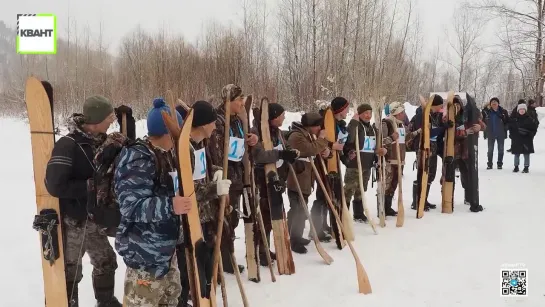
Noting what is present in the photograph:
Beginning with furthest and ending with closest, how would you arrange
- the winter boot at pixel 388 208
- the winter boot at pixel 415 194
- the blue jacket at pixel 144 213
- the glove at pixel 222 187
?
the winter boot at pixel 415 194
the winter boot at pixel 388 208
the glove at pixel 222 187
the blue jacket at pixel 144 213

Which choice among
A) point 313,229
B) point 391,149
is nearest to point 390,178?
point 391,149

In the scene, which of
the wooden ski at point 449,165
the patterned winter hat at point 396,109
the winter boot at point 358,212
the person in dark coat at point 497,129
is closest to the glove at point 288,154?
the winter boot at point 358,212

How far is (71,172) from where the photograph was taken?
112 inches

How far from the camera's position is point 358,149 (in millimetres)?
5383

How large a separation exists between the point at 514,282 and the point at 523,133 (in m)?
6.80

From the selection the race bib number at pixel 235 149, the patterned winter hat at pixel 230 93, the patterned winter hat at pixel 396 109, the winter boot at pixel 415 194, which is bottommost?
the winter boot at pixel 415 194

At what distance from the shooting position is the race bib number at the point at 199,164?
121 inches

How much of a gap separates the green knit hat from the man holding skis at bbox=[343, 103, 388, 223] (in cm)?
329

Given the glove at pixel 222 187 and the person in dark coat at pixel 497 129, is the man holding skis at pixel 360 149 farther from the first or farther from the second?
the person in dark coat at pixel 497 129

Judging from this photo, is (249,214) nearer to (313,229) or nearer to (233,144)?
(233,144)

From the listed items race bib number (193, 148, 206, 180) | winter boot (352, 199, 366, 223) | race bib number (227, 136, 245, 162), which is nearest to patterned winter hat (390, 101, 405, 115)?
winter boot (352, 199, 366, 223)

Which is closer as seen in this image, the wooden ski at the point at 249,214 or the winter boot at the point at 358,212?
the wooden ski at the point at 249,214

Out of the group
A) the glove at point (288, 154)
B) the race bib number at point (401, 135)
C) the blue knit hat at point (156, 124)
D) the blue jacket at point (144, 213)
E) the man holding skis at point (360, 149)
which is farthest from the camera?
the race bib number at point (401, 135)

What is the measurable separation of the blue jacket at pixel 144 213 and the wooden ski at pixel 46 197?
85 cm
